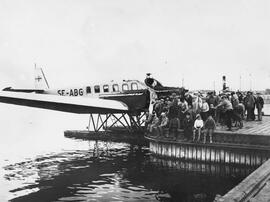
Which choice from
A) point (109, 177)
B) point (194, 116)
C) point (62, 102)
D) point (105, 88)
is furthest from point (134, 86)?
point (109, 177)

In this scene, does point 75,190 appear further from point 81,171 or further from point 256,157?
point 256,157

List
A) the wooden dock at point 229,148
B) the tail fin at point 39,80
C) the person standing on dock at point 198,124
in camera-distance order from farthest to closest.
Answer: the tail fin at point 39,80, the person standing on dock at point 198,124, the wooden dock at point 229,148

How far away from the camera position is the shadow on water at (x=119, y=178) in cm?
1514

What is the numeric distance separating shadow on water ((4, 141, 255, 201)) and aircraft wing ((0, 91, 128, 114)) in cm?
360

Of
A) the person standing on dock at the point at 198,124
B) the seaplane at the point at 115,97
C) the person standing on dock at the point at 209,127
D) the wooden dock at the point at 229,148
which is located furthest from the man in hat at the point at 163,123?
the seaplane at the point at 115,97

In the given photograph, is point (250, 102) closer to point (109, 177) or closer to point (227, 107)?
point (227, 107)

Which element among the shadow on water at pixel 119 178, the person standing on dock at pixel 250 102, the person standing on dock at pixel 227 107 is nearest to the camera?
the shadow on water at pixel 119 178

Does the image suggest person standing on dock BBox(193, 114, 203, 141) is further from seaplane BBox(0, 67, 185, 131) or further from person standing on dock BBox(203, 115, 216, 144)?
seaplane BBox(0, 67, 185, 131)

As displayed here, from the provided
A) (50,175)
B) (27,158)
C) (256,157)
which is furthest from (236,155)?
(27,158)

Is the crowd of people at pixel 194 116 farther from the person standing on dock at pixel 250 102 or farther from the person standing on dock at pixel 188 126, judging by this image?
the person standing on dock at pixel 250 102

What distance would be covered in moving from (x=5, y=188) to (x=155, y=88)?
1455 centimetres

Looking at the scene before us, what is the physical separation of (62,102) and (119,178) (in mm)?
7565

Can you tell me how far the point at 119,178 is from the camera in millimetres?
18266

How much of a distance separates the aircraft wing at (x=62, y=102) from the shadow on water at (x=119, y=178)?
360cm
